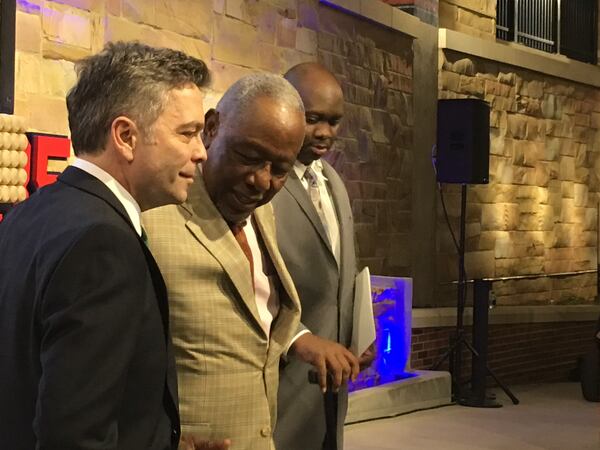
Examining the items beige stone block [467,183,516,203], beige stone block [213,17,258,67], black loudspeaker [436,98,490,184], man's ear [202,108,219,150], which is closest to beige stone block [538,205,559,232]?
beige stone block [467,183,516,203]

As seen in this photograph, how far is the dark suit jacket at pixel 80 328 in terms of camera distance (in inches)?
53.5

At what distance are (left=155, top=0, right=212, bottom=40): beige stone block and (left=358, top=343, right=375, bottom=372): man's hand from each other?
344cm

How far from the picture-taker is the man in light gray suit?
235cm

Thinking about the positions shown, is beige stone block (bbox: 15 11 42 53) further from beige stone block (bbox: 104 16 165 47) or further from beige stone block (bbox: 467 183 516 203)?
beige stone block (bbox: 467 183 516 203)

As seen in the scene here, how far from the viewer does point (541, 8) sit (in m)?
10.7

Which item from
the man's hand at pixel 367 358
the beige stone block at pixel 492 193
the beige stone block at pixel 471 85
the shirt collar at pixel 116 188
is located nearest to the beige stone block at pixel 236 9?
the beige stone block at pixel 471 85

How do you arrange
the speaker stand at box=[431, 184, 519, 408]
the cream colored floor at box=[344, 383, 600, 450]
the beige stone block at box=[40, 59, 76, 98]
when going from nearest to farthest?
the beige stone block at box=[40, 59, 76, 98] → the cream colored floor at box=[344, 383, 600, 450] → the speaker stand at box=[431, 184, 519, 408]

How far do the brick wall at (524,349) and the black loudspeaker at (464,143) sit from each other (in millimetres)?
1225

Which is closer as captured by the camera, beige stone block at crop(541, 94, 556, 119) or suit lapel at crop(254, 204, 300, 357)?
suit lapel at crop(254, 204, 300, 357)

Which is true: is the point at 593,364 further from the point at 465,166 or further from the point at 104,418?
the point at 104,418

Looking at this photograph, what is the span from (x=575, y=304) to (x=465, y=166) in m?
3.01

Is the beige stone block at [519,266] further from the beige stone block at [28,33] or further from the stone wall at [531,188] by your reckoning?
the beige stone block at [28,33]

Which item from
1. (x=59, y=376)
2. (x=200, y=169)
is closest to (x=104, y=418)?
(x=59, y=376)

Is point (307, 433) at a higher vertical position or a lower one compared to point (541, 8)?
lower
